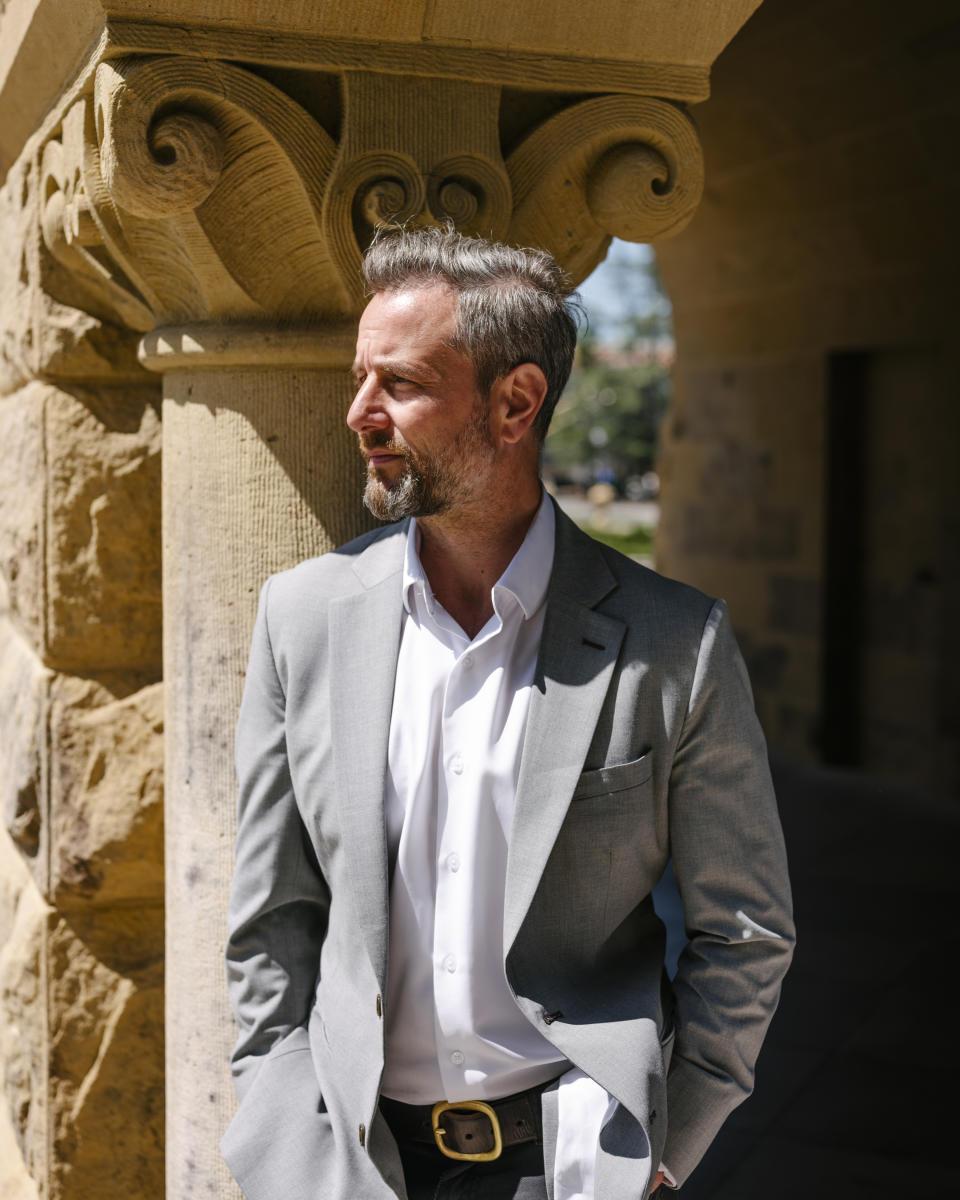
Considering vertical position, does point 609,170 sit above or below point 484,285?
above

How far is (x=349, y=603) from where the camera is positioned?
1.68m

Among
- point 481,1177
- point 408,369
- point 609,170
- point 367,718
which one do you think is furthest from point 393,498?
point 481,1177

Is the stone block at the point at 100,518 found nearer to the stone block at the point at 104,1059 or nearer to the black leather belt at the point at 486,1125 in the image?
the stone block at the point at 104,1059

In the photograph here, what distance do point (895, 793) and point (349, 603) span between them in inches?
209

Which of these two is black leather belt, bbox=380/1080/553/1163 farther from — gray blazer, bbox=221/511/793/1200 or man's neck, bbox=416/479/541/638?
man's neck, bbox=416/479/541/638

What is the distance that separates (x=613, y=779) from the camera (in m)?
1.54

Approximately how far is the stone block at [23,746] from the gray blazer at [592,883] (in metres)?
1.07

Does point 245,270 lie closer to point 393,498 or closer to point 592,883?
point 393,498

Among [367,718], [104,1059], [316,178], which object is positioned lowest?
[104,1059]

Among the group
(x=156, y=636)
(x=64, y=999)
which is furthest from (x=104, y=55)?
(x=64, y=999)

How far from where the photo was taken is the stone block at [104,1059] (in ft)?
8.28

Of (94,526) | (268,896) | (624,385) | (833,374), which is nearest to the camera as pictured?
(268,896)

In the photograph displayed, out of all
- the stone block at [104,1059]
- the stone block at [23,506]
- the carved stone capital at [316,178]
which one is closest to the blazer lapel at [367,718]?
the carved stone capital at [316,178]

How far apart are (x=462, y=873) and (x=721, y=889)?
313 millimetres
